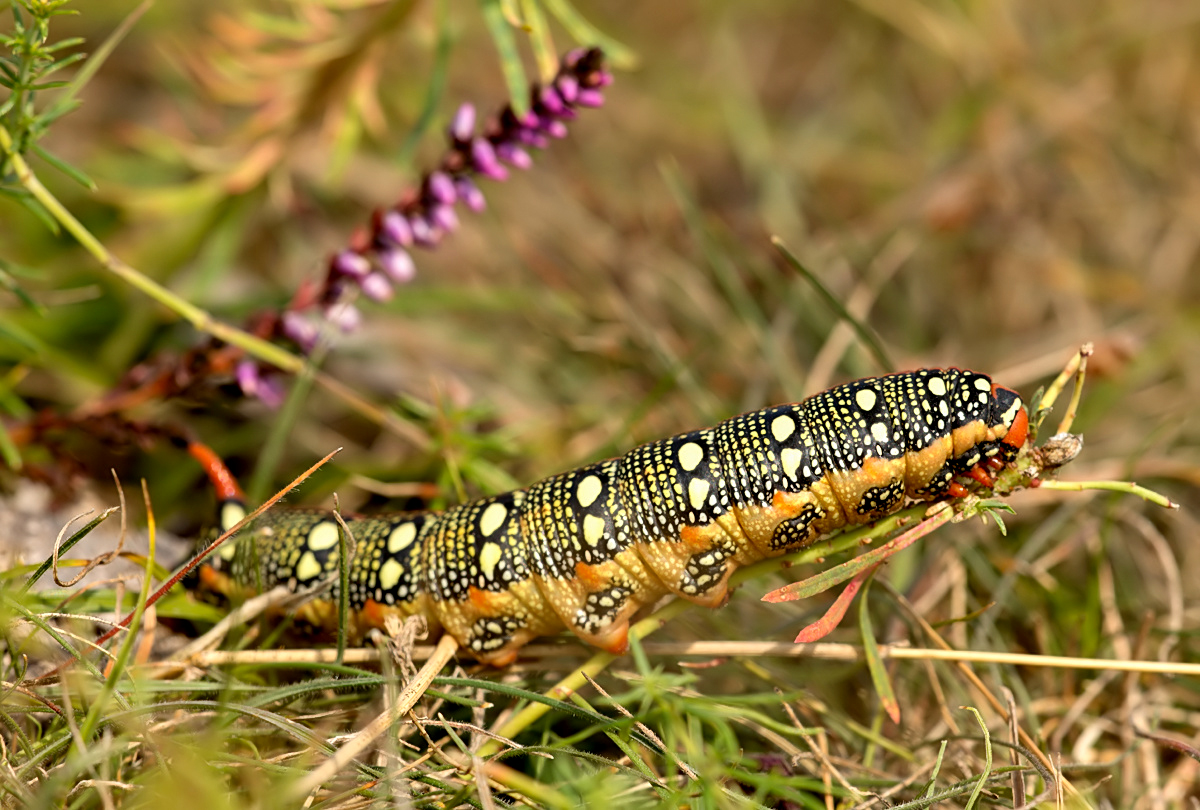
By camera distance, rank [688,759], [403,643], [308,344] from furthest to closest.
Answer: [308,344] < [403,643] < [688,759]

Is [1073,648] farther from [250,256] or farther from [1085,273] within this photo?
[250,256]

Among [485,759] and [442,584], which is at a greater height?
[442,584]

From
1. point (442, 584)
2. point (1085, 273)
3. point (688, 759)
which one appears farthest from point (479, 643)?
point (1085, 273)

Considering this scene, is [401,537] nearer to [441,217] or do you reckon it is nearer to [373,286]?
[373,286]

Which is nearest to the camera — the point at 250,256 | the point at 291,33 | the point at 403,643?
the point at 403,643

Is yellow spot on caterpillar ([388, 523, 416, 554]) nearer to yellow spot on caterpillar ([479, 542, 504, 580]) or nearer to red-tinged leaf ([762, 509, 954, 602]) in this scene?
yellow spot on caterpillar ([479, 542, 504, 580])

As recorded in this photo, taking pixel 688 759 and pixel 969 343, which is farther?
pixel 969 343

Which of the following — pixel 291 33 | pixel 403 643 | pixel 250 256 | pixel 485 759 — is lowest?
pixel 485 759

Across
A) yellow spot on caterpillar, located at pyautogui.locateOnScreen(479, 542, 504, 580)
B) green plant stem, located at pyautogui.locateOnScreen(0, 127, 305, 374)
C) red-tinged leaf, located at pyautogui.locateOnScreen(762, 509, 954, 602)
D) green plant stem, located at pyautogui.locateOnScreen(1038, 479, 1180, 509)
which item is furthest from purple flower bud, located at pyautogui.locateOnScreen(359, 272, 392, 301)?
green plant stem, located at pyautogui.locateOnScreen(1038, 479, 1180, 509)
